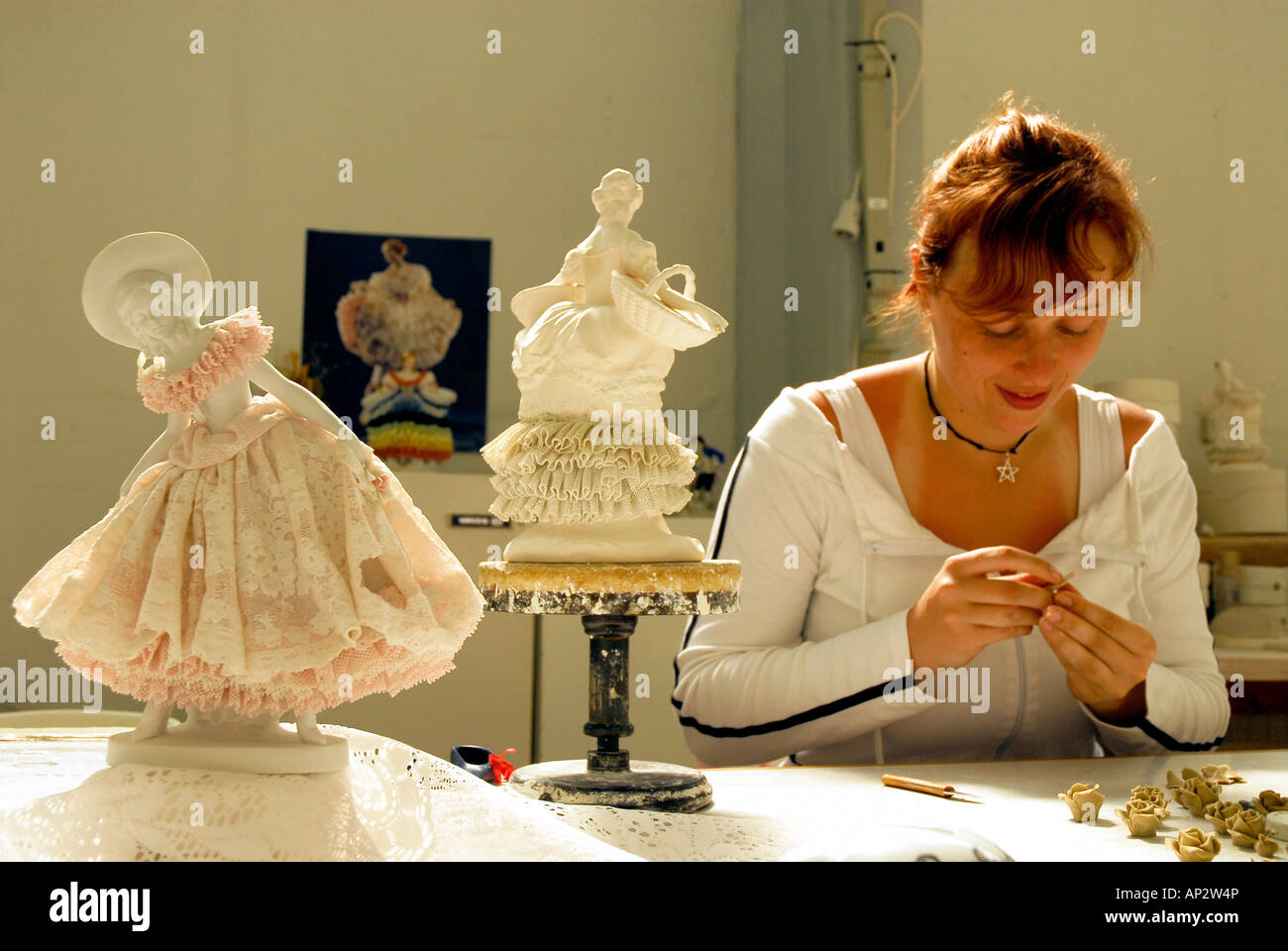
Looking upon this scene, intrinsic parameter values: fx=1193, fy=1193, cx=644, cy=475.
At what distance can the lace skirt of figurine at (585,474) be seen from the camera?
4.30ft

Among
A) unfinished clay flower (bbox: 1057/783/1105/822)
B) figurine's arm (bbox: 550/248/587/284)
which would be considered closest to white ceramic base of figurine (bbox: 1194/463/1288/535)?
unfinished clay flower (bbox: 1057/783/1105/822)

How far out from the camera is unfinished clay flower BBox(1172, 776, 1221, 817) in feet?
3.90

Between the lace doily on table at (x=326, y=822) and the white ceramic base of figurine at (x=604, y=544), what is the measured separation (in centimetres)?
32

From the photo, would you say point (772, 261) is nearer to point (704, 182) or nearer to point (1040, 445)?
point (704, 182)

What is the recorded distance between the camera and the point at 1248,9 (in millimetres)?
3666

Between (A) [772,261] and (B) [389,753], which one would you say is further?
(A) [772,261]

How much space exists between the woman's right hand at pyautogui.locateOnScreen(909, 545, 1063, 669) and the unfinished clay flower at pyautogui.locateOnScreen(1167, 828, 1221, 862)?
427 millimetres

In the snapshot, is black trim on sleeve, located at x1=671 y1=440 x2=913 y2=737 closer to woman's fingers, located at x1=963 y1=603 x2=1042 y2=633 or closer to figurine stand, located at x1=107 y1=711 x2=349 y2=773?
woman's fingers, located at x1=963 y1=603 x2=1042 y2=633

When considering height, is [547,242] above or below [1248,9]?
below

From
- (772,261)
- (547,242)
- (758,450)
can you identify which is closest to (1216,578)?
(772,261)

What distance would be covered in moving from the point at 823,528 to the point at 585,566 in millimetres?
648

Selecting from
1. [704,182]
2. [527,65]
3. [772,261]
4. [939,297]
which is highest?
[527,65]

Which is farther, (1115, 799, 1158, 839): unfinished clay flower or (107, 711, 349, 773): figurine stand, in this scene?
(1115, 799, 1158, 839): unfinished clay flower

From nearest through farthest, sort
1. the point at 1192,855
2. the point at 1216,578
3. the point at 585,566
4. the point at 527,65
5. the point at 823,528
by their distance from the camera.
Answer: the point at 1192,855 → the point at 585,566 → the point at 823,528 → the point at 1216,578 → the point at 527,65
